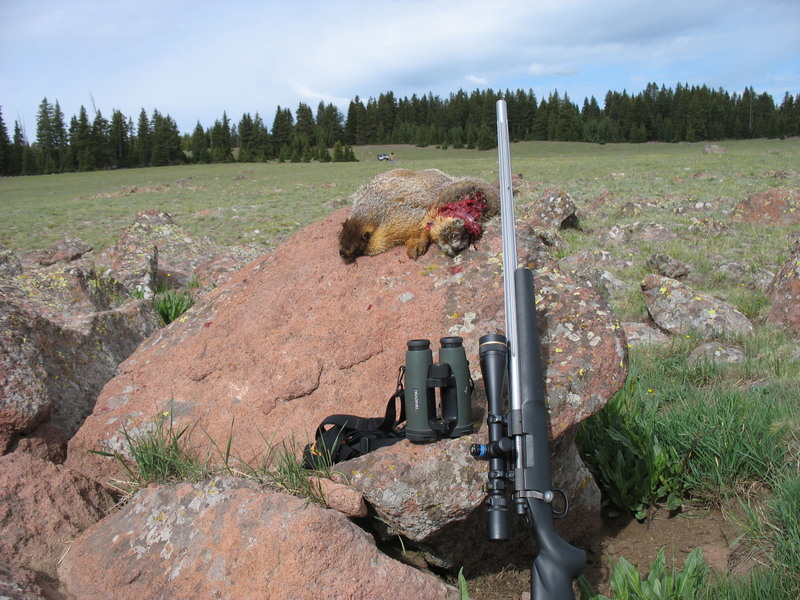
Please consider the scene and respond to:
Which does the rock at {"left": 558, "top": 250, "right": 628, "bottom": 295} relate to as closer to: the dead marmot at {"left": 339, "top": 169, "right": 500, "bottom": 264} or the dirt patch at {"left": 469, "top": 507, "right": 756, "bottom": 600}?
the dead marmot at {"left": 339, "top": 169, "right": 500, "bottom": 264}

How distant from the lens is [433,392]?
284 cm

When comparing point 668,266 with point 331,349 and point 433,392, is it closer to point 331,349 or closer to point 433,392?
point 331,349

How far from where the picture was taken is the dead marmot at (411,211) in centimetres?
397

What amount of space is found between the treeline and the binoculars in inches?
2919

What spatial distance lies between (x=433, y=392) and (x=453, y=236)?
1.28 m

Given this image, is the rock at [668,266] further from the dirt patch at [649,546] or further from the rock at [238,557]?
the rock at [238,557]

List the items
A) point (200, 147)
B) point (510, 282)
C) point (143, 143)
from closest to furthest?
1. point (510, 282)
2. point (143, 143)
3. point (200, 147)

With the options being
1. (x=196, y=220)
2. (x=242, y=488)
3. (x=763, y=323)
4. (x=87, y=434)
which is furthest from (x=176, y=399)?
(x=196, y=220)

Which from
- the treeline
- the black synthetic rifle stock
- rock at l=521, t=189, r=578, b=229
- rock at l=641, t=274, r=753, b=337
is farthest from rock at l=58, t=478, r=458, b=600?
the treeline

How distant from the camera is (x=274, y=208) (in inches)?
915

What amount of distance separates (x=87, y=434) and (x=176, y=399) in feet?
1.63

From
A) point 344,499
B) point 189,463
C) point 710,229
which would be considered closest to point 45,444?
point 189,463

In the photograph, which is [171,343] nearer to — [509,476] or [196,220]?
[509,476]

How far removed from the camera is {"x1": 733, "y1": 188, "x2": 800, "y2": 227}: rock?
11789 millimetres
